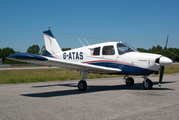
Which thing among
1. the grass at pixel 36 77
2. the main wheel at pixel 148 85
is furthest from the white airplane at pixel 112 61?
the grass at pixel 36 77

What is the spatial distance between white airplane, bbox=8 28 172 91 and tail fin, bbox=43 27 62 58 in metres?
2.02

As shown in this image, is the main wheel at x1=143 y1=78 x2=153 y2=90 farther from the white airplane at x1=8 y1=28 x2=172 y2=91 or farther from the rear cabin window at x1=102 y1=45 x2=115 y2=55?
the rear cabin window at x1=102 y1=45 x2=115 y2=55

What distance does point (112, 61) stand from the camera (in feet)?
30.6

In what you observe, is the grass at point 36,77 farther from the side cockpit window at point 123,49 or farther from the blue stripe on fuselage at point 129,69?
the side cockpit window at point 123,49

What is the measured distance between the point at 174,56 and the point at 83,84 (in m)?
133

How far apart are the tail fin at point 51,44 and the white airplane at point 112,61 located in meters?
2.02

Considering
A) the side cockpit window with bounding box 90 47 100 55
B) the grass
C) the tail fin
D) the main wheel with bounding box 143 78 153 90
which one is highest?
the tail fin

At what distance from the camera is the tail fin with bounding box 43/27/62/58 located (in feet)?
41.9

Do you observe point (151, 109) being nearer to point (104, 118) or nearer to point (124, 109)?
point (124, 109)

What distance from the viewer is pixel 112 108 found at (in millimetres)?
5305

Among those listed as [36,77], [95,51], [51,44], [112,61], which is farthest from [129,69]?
[36,77]

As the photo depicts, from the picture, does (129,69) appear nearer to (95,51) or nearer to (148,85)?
(148,85)

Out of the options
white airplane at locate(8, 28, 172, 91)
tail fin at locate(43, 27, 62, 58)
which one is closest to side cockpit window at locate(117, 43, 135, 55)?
white airplane at locate(8, 28, 172, 91)

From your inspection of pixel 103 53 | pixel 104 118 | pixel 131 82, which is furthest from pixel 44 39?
pixel 104 118
